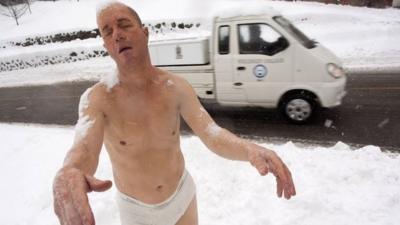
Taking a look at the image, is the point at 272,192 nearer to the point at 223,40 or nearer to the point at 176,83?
the point at 176,83

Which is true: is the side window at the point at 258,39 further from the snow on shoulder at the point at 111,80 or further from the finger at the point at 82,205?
the finger at the point at 82,205

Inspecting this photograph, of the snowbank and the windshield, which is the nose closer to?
the windshield

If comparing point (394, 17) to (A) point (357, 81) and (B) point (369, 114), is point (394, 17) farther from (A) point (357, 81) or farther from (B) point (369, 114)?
(B) point (369, 114)

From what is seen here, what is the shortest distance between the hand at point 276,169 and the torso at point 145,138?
0.55m

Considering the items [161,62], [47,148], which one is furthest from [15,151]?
[161,62]

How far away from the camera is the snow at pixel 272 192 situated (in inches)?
155

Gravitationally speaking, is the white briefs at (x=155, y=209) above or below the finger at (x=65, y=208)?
below

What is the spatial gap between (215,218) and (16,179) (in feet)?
11.7

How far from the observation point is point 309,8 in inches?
651

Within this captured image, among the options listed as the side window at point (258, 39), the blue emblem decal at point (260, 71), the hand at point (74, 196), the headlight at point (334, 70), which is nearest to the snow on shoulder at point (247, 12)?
the side window at point (258, 39)

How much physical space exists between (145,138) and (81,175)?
2.04 feet

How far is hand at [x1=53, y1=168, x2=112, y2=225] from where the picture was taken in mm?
1209

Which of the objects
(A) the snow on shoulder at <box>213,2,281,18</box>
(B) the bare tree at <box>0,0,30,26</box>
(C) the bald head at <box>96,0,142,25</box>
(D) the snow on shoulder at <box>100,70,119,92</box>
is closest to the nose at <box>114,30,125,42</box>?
(C) the bald head at <box>96,0,142,25</box>

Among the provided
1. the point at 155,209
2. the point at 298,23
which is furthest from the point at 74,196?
the point at 298,23
